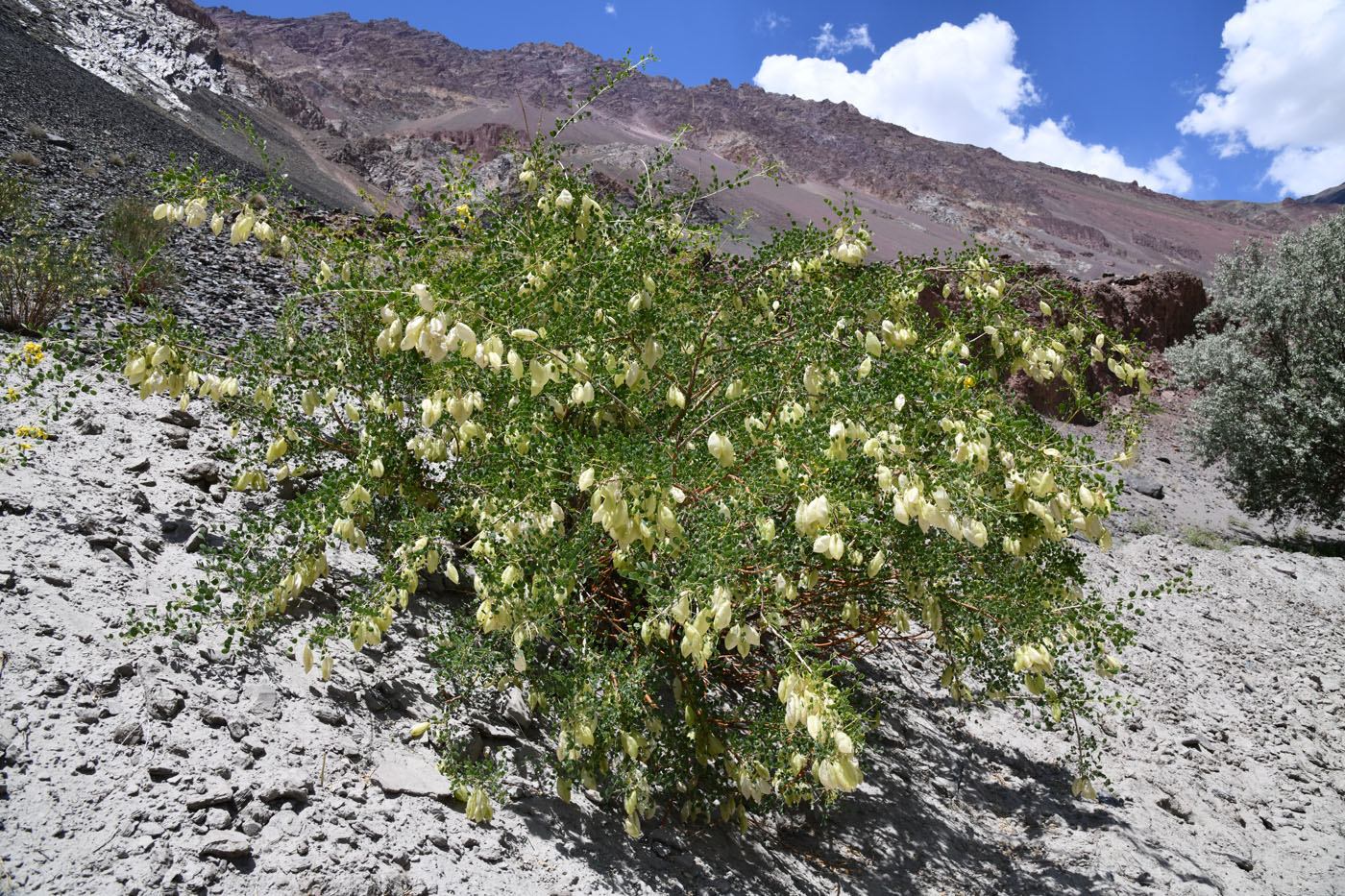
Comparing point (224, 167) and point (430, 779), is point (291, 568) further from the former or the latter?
point (224, 167)

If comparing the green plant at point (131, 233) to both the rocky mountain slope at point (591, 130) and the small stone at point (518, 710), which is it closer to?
the small stone at point (518, 710)

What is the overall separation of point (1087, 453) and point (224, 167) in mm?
19737

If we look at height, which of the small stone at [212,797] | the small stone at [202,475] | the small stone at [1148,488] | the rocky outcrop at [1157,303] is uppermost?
the rocky outcrop at [1157,303]

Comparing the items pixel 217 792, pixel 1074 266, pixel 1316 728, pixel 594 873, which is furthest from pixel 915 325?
pixel 1074 266

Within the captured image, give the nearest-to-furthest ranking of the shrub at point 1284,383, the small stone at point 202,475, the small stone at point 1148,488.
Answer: the small stone at point 202,475 < the shrub at point 1284,383 < the small stone at point 1148,488

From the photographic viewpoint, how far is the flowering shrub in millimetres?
2070

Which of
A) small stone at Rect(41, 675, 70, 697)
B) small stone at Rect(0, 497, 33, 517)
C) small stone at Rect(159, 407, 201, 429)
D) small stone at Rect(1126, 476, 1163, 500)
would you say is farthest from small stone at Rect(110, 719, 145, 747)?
small stone at Rect(1126, 476, 1163, 500)

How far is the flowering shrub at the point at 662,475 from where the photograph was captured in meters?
2.07

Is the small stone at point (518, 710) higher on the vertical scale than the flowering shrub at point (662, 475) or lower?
lower

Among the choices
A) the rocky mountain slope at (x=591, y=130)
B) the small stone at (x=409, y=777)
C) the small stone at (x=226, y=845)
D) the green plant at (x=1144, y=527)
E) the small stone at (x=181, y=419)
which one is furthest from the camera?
the rocky mountain slope at (x=591, y=130)

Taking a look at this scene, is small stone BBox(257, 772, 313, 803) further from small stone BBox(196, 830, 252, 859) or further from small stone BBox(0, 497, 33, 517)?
small stone BBox(0, 497, 33, 517)

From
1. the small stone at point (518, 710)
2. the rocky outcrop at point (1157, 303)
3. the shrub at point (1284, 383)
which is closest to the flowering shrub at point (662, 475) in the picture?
the small stone at point (518, 710)

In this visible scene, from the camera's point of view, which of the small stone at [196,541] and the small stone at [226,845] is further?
the small stone at [196,541]

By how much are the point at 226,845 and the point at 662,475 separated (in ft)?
4.61
